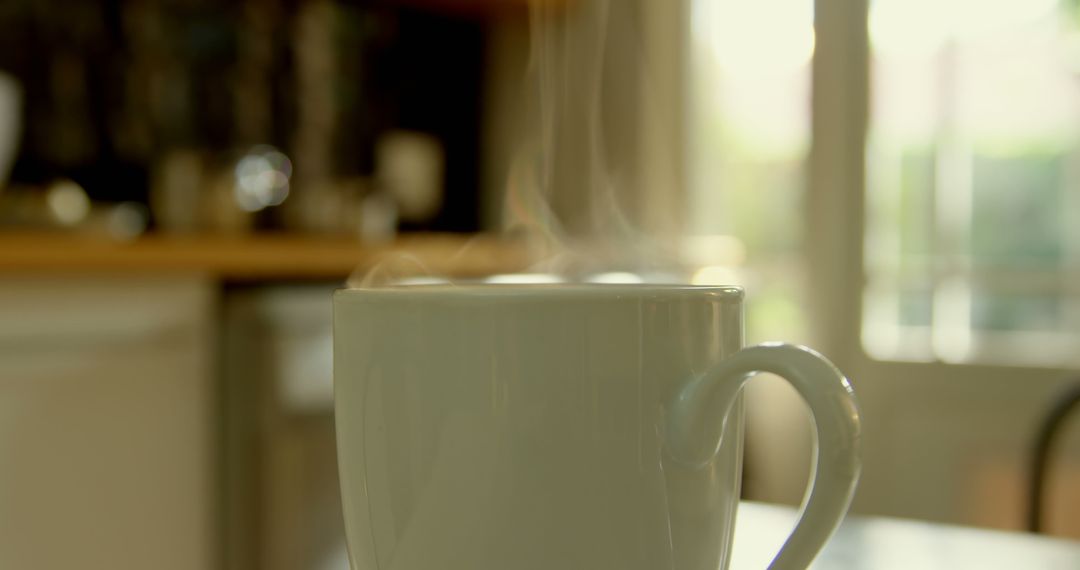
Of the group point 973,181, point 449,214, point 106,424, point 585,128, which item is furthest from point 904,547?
point 449,214

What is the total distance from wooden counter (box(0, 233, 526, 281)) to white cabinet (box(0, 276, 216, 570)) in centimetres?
3

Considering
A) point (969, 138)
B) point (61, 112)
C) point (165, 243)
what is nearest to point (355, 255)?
point (165, 243)

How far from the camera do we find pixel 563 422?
261 millimetres

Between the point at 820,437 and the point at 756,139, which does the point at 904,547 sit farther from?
the point at 756,139

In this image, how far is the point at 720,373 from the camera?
270mm

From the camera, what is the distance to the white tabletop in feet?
1.29

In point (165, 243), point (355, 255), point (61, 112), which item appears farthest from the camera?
point (61, 112)

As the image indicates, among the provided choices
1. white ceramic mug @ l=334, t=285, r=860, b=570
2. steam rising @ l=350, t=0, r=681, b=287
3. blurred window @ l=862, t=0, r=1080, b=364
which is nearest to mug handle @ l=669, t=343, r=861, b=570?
white ceramic mug @ l=334, t=285, r=860, b=570

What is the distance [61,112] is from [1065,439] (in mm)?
1657

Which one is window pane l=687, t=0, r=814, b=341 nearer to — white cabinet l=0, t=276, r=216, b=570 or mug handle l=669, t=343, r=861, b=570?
white cabinet l=0, t=276, r=216, b=570

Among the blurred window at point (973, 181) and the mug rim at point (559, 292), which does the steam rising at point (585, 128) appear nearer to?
the blurred window at point (973, 181)

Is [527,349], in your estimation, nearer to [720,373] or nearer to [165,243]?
[720,373]

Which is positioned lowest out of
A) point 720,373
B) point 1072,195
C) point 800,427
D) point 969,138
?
point 800,427

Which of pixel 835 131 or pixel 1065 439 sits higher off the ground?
pixel 835 131
